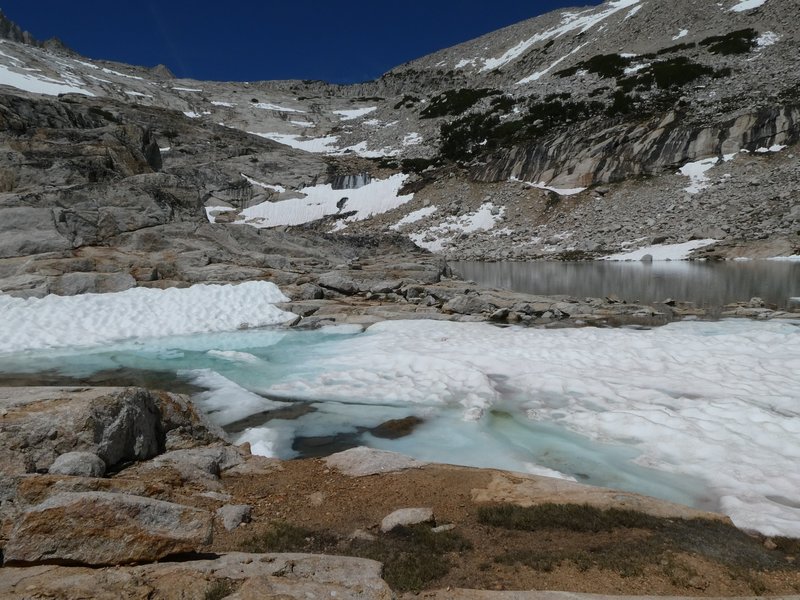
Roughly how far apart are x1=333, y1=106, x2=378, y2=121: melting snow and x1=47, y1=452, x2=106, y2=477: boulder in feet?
428

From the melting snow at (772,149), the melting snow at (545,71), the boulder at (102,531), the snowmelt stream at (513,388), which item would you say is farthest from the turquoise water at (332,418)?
the melting snow at (545,71)

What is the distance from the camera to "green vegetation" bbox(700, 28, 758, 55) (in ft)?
248

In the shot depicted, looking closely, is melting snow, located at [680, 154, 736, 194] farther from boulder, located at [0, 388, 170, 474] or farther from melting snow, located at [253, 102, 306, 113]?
melting snow, located at [253, 102, 306, 113]

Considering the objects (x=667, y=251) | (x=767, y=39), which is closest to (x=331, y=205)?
(x=667, y=251)

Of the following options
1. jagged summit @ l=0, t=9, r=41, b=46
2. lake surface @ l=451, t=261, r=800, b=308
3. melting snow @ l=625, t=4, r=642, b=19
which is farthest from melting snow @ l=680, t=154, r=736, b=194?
jagged summit @ l=0, t=9, r=41, b=46

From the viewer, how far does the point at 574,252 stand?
50.8 m

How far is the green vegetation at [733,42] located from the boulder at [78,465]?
9886 cm

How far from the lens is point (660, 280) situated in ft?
99.3

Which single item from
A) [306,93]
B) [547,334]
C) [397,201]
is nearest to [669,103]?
[397,201]

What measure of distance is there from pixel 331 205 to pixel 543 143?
3501cm

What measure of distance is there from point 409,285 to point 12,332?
52.1 ft

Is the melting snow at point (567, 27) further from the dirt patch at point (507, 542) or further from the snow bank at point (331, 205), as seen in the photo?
the dirt patch at point (507, 542)

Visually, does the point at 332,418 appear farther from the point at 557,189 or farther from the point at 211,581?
the point at 557,189

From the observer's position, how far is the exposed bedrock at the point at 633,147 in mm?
56219
